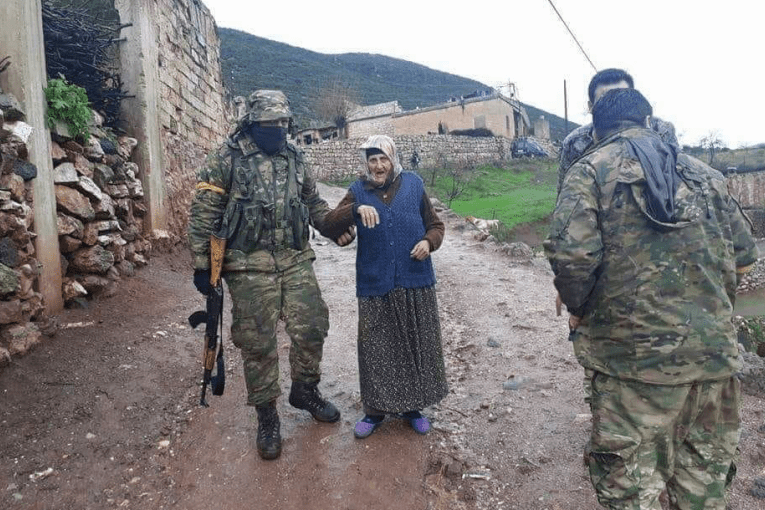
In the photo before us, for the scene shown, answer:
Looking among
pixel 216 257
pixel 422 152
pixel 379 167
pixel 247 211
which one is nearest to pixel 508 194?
pixel 422 152

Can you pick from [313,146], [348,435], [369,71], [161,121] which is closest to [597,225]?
[348,435]

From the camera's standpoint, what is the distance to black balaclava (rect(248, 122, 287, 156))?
299 cm

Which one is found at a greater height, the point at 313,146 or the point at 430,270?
the point at 313,146

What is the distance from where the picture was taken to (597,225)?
189 cm

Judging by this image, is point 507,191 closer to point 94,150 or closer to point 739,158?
point 739,158

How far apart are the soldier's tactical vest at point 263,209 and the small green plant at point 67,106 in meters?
2.51

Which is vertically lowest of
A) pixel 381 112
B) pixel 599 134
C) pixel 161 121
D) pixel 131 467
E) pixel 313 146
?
pixel 131 467

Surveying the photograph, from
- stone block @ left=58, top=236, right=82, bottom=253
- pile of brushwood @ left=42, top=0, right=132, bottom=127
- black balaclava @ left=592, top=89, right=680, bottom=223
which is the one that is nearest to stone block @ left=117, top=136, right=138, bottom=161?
pile of brushwood @ left=42, top=0, right=132, bottom=127

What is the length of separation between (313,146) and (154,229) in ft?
58.0

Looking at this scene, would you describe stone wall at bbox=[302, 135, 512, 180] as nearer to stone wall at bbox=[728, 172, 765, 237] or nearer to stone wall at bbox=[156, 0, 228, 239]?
stone wall at bbox=[156, 0, 228, 239]

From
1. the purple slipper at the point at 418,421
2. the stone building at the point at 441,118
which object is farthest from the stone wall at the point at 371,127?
the purple slipper at the point at 418,421

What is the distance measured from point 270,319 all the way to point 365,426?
2.81ft

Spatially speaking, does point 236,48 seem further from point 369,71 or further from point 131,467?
point 131,467

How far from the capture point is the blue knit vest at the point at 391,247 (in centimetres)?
292
